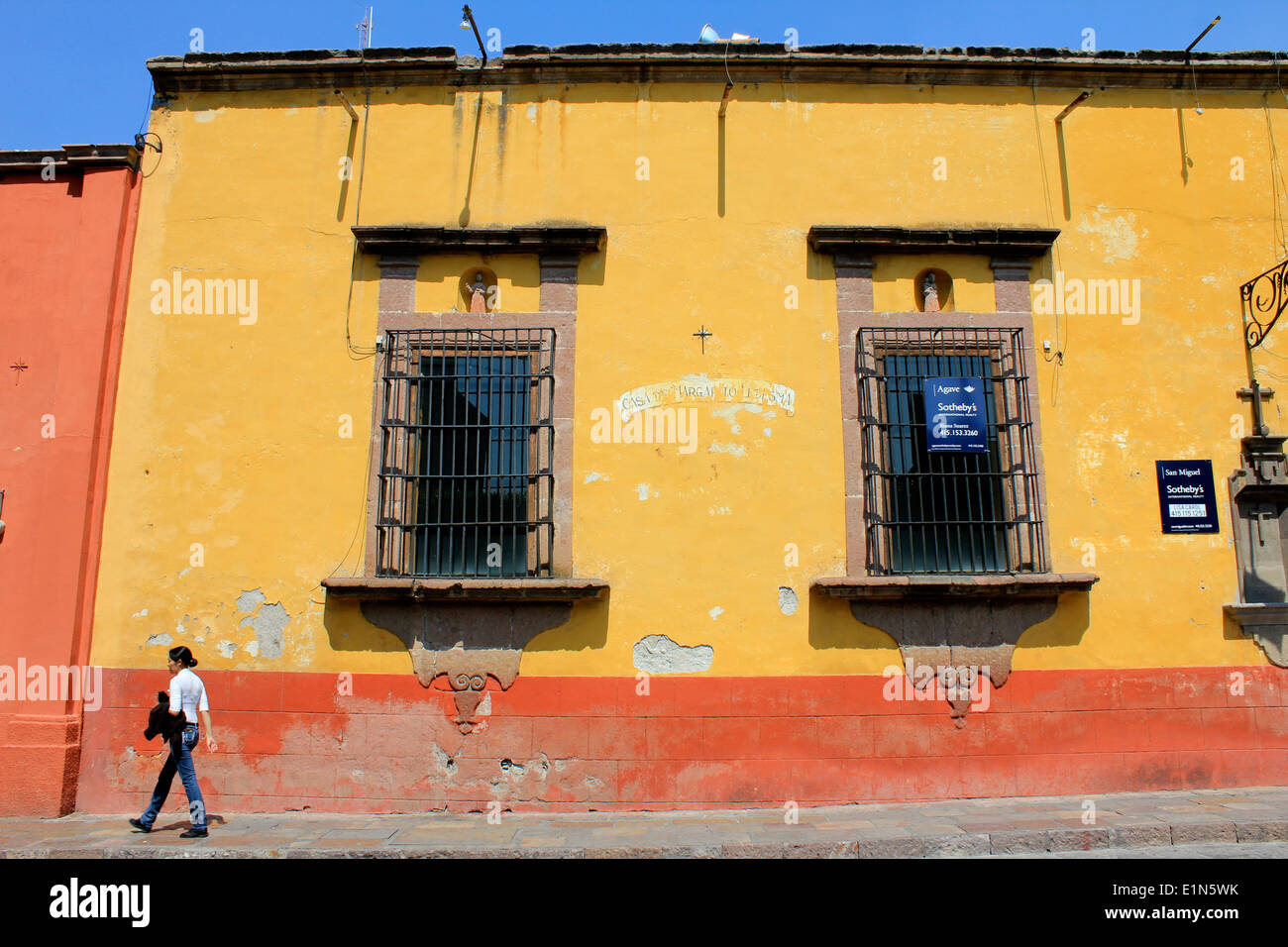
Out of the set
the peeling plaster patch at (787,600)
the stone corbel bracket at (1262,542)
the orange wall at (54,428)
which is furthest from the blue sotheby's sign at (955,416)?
the orange wall at (54,428)

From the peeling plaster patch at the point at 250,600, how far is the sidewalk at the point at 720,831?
1690 millimetres

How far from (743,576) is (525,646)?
6.48 feet

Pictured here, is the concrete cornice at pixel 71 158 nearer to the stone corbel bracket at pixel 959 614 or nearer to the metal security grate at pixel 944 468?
the metal security grate at pixel 944 468

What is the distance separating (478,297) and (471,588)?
2.71m

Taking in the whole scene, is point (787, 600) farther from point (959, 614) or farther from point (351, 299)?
point (351, 299)

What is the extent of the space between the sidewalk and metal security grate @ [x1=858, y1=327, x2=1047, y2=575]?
2034 millimetres

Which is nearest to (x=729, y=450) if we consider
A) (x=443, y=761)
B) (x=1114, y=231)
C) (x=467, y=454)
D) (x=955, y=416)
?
(x=955, y=416)

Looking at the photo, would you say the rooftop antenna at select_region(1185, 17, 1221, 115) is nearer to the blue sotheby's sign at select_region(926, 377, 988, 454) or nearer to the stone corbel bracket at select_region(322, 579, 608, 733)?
the blue sotheby's sign at select_region(926, 377, 988, 454)

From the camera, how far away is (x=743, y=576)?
7.20 metres

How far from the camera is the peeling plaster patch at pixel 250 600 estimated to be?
23.7ft

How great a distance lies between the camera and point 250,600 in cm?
722

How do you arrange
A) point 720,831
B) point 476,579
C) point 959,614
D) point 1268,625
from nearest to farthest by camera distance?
point 720,831 < point 476,579 < point 959,614 < point 1268,625

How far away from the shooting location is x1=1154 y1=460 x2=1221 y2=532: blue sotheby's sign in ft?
24.5
